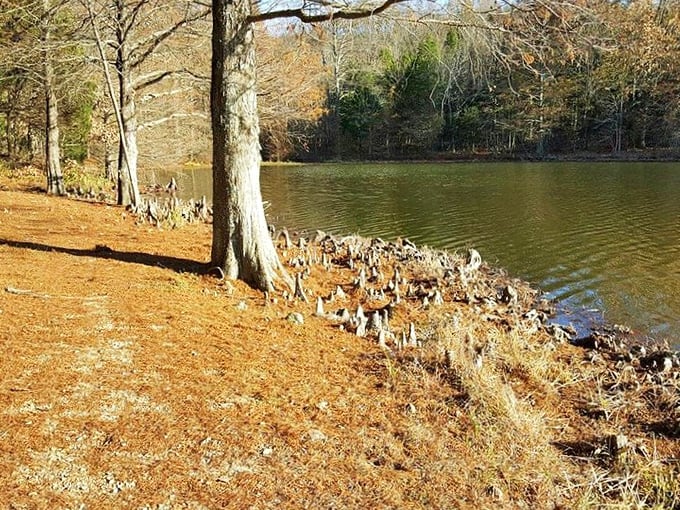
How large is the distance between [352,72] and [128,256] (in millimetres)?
18317

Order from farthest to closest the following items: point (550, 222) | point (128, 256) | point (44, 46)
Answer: point (550, 222) < point (44, 46) < point (128, 256)

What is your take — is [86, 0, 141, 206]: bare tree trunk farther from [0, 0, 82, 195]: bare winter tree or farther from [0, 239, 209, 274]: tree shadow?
[0, 239, 209, 274]: tree shadow

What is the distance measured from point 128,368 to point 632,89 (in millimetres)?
44046

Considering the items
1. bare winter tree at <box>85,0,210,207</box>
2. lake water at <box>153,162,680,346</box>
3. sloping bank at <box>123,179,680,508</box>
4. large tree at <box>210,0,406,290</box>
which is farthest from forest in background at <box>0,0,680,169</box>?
lake water at <box>153,162,680,346</box>

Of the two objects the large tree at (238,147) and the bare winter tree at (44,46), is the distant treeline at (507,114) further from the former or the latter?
the large tree at (238,147)

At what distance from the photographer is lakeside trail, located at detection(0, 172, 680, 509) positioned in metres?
2.86

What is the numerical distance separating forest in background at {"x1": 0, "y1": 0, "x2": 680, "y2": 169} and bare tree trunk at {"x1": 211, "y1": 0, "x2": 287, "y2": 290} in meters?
0.72

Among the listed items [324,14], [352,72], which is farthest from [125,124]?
[352,72]

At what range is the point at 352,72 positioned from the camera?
2322cm

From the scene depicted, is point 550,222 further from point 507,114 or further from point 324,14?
point 507,114

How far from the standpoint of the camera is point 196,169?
38438mm

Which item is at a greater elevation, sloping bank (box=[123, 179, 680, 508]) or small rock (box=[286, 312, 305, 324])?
small rock (box=[286, 312, 305, 324])

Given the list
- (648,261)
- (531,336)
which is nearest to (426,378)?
(531,336)

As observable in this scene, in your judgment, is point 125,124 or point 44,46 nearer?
point 44,46
